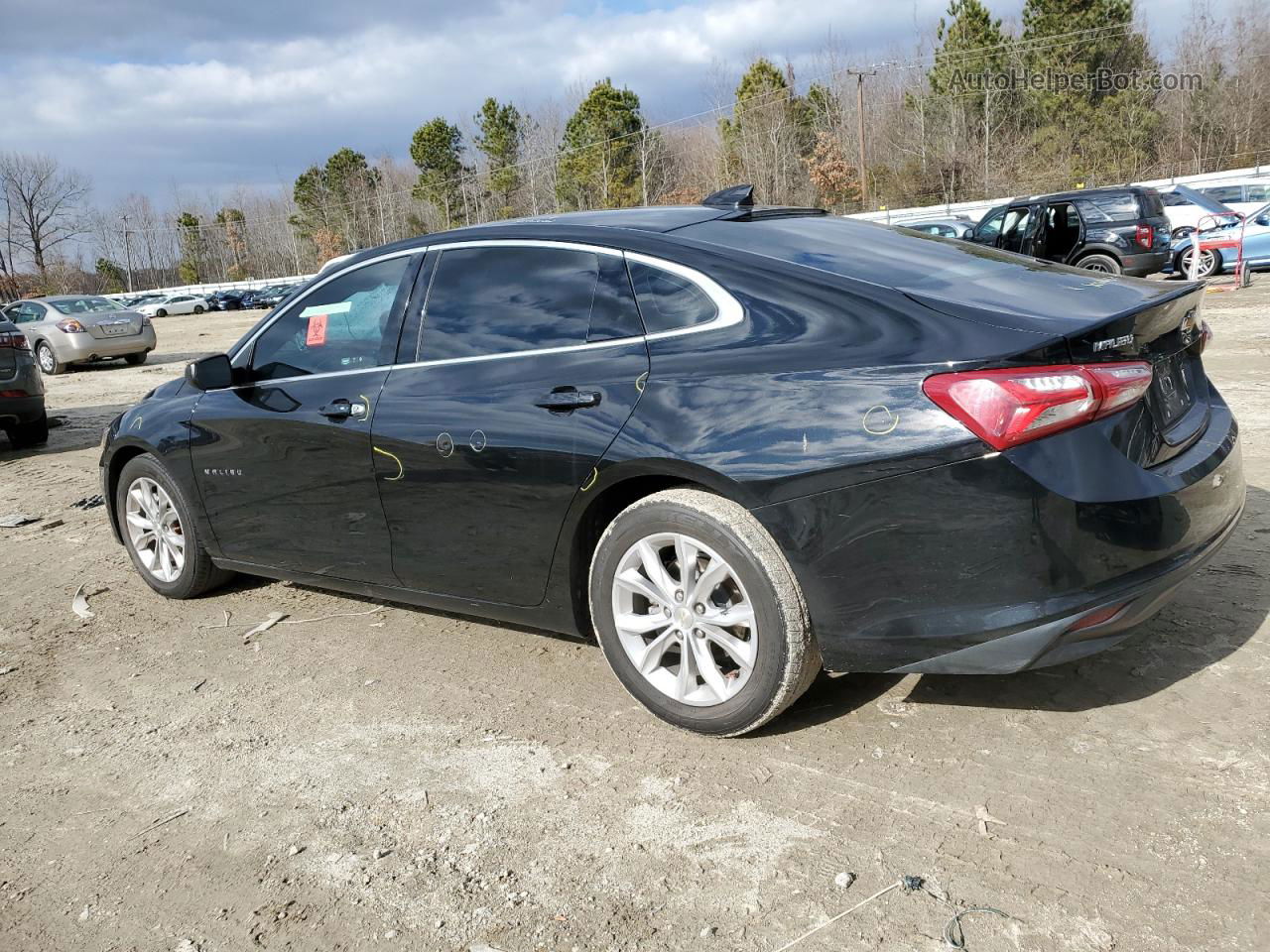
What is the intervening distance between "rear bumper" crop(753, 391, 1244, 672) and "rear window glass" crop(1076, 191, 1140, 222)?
1524 centimetres

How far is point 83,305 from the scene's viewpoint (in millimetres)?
20828

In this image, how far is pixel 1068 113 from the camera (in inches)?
2007

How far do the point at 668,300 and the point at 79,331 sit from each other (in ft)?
63.1

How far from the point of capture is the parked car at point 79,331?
1958 centimetres

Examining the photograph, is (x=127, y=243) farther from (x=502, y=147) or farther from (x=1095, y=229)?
(x=1095, y=229)

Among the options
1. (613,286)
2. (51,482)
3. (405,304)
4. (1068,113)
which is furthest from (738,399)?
(1068,113)

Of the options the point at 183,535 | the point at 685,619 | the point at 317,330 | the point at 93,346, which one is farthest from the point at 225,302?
the point at 685,619

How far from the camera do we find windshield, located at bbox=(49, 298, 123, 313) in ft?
66.7

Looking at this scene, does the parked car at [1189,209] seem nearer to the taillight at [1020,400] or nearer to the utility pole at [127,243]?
the taillight at [1020,400]

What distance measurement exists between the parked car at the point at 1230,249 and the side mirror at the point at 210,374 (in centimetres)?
1904

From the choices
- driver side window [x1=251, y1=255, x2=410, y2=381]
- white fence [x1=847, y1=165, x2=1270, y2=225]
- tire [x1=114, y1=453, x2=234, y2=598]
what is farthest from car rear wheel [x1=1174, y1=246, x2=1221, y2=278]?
tire [x1=114, y1=453, x2=234, y2=598]

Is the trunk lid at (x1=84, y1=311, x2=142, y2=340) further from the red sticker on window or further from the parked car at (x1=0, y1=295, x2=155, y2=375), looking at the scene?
the red sticker on window

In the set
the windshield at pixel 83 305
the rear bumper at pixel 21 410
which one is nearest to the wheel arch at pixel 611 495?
the rear bumper at pixel 21 410

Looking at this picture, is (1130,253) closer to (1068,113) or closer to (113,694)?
(113,694)
